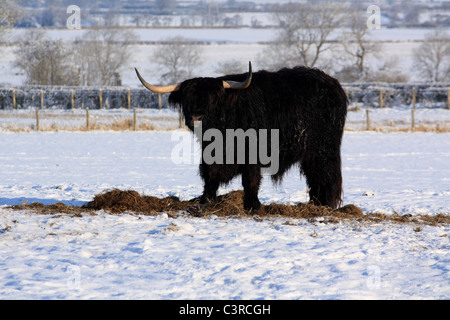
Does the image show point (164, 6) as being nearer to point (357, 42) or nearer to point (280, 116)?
point (357, 42)

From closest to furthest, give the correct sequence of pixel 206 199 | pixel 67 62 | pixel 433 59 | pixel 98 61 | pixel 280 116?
1. pixel 280 116
2. pixel 206 199
3. pixel 67 62
4. pixel 98 61
5. pixel 433 59

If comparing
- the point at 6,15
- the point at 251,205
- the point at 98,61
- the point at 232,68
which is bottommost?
the point at 251,205

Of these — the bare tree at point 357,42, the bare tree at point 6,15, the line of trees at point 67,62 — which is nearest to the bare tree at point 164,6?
the bare tree at point 357,42

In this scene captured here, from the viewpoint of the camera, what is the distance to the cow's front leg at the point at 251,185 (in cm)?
830

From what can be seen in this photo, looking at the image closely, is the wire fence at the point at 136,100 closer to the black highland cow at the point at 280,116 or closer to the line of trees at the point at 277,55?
the line of trees at the point at 277,55

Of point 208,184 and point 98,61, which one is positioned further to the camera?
point 98,61

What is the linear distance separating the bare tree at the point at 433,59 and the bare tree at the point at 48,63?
1381 inches

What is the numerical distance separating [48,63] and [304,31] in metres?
28.2

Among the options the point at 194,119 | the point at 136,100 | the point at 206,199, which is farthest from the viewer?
the point at 136,100

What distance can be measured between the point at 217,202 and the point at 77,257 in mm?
2858

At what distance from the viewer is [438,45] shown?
59312mm

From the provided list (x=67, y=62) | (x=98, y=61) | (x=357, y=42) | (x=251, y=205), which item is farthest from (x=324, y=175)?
(x=357, y=42)

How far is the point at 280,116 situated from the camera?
27.8 feet

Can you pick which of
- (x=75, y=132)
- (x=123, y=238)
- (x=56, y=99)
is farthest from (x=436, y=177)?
(x=56, y=99)
